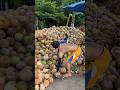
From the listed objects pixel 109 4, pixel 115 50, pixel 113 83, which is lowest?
pixel 113 83

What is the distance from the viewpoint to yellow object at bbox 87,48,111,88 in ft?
7.87

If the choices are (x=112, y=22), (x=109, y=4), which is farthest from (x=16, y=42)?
(x=109, y=4)

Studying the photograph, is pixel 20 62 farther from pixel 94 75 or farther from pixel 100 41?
pixel 100 41

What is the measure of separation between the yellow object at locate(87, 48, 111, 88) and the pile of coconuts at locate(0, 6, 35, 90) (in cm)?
47

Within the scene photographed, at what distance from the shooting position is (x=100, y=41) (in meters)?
2.87

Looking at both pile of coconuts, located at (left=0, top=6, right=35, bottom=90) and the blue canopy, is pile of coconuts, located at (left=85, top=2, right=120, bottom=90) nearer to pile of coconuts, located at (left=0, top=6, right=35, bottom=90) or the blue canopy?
the blue canopy

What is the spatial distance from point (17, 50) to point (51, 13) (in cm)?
49

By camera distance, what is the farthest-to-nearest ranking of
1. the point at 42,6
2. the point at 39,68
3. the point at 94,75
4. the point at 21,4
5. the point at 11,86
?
the point at 21,4 < the point at 42,6 < the point at 39,68 < the point at 94,75 < the point at 11,86

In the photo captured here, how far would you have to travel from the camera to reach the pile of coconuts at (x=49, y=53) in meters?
2.56

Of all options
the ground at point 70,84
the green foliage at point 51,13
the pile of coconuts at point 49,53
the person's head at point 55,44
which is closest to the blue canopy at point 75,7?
the green foliage at point 51,13

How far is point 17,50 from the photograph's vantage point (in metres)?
2.61

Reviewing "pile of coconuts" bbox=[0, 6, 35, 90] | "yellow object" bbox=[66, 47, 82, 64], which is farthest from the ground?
"pile of coconuts" bbox=[0, 6, 35, 90]

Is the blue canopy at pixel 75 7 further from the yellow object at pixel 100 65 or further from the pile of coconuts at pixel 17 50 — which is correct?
the yellow object at pixel 100 65

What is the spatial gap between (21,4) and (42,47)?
59cm
